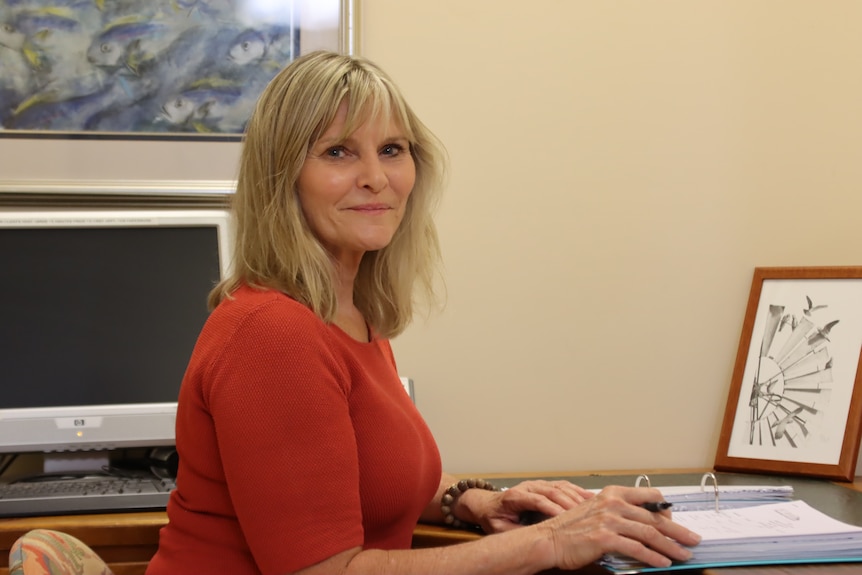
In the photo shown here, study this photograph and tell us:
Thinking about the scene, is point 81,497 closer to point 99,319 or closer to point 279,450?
point 99,319

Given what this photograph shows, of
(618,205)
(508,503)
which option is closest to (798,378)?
(618,205)

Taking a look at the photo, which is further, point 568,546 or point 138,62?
point 138,62

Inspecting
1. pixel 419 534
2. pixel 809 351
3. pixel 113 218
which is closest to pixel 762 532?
pixel 419 534

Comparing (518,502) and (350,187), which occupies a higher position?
(350,187)

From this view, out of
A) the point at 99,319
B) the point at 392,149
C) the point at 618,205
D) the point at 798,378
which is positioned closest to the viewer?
the point at 392,149

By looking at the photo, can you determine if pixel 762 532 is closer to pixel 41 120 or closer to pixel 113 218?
pixel 113 218

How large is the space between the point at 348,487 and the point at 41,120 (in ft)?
3.81

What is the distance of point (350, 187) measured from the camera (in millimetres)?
1132

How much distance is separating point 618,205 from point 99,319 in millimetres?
1053

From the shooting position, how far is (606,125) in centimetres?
185

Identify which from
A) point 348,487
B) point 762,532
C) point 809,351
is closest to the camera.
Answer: point 348,487

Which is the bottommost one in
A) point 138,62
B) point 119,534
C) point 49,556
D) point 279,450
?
point 119,534

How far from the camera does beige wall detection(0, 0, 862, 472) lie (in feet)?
6.00

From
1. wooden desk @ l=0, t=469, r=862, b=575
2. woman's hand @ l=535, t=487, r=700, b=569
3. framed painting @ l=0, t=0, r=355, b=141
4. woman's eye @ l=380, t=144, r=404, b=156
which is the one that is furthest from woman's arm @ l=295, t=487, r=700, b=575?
framed painting @ l=0, t=0, r=355, b=141
